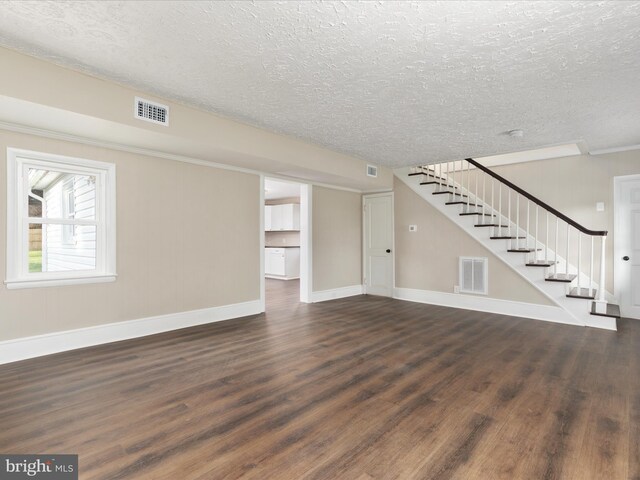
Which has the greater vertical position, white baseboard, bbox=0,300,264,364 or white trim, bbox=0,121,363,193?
white trim, bbox=0,121,363,193

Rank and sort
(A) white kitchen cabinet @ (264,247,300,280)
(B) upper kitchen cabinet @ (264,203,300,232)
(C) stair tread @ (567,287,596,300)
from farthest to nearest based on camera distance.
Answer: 1. (B) upper kitchen cabinet @ (264,203,300,232)
2. (A) white kitchen cabinet @ (264,247,300,280)
3. (C) stair tread @ (567,287,596,300)

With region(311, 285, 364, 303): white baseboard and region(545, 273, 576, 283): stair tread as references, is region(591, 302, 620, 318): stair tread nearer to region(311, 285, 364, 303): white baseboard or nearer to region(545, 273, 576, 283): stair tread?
region(545, 273, 576, 283): stair tread

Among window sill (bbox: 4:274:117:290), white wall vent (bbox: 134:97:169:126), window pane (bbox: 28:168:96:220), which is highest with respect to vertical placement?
white wall vent (bbox: 134:97:169:126)

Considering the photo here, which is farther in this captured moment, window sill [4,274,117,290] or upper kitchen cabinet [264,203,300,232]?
upper kitchen cabinet [264,203,300,232]

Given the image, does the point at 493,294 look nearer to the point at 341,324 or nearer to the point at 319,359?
the point at 341,324

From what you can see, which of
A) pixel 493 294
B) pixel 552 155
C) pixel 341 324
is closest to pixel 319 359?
pixel 341 324

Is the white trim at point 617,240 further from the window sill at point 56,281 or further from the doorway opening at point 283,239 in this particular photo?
the window sill at point 56,281

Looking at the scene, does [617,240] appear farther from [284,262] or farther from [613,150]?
[284,262]

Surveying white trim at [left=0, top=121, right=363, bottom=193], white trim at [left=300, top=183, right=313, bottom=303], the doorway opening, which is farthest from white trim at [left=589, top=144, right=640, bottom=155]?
the doorway opening

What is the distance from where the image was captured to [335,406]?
8.11ft

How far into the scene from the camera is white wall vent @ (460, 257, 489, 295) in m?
5.72

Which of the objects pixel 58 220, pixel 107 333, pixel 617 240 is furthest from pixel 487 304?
pixel 58 220

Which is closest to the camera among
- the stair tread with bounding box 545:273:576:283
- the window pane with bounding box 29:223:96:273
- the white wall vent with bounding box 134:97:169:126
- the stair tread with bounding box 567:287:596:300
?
the white wall vent with bounding box 134:97:169:126

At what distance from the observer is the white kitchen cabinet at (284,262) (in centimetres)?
999
